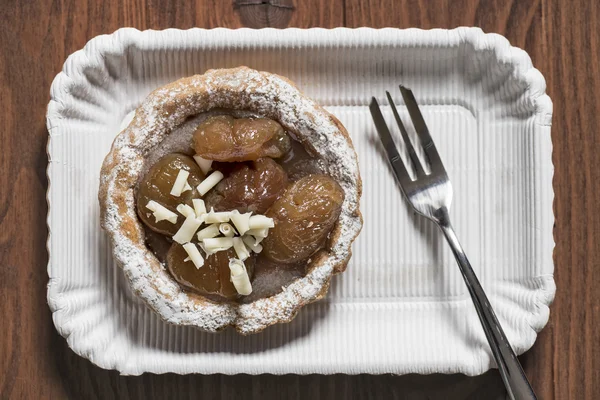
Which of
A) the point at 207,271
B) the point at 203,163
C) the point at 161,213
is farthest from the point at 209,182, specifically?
the point at 207,271

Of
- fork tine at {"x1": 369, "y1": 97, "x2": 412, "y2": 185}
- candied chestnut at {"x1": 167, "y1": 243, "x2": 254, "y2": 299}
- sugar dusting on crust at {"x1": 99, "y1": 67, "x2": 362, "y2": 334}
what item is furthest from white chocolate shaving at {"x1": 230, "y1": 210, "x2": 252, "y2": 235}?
fork tine at {"x1": 369, "y1": 97, "x2": 412, "y2": 185}

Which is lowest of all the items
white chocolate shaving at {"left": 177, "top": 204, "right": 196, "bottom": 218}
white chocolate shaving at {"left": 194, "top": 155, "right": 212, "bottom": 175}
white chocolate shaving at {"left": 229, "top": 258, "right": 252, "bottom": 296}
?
white chocolate shaving at {"left": 229, "top": 258, "right": 252, "bottom": 296}

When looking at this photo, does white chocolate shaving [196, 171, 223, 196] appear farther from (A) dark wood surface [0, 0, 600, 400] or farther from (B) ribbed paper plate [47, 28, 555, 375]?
A: (A) dark wood surface [0, 0, 600, 400]

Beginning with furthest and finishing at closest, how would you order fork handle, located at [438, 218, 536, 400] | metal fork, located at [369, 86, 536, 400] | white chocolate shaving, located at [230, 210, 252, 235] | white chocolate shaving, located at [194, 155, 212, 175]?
metal fork, located at [369, 86, 536, 400]
fork handle, located at [438, 218, 536, 400]
white chocolate shaving, located at [194, 155, 212, 175]
white chocolate shaving, located at [230, 210, 252, 235]

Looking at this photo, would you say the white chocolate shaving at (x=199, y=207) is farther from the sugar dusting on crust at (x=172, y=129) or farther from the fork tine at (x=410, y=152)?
the fork tine at (x=410, y=152)

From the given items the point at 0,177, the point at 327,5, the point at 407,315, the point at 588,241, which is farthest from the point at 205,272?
the point at 588,241

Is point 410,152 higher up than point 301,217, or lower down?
higher up

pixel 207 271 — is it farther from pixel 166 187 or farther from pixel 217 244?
pixel 166 187
